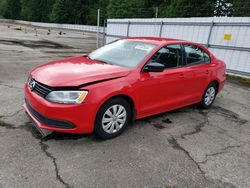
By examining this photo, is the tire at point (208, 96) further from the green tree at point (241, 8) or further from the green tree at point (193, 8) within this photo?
the green tree at point (193, 8)

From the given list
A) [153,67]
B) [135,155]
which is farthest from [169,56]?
[135,155]

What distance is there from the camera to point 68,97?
10.3ft

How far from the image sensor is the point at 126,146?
3.51 metres

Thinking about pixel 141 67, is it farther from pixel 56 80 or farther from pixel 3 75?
pixel 3 75

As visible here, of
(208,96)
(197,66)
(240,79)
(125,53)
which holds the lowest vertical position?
(240,79)

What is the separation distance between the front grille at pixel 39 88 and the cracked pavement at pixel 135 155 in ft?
2.31

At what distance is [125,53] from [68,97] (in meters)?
1.62

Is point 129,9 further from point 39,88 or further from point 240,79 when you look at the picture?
point 39,88

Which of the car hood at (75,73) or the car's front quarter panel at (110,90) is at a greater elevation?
the car hood at (75,73)

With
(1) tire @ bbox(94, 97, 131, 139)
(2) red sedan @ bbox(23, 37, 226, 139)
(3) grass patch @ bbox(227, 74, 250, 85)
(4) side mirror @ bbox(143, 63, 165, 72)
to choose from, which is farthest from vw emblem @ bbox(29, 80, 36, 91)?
(3) grass patch @ bbox(227, 74, 250, 85)

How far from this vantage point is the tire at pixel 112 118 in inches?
136

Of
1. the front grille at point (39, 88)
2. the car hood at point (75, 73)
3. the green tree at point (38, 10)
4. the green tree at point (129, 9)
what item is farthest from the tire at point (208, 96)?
the green tree at point (38, 10)

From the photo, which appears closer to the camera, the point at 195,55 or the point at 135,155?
the point at 135,155

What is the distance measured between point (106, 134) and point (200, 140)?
5.22 ft
